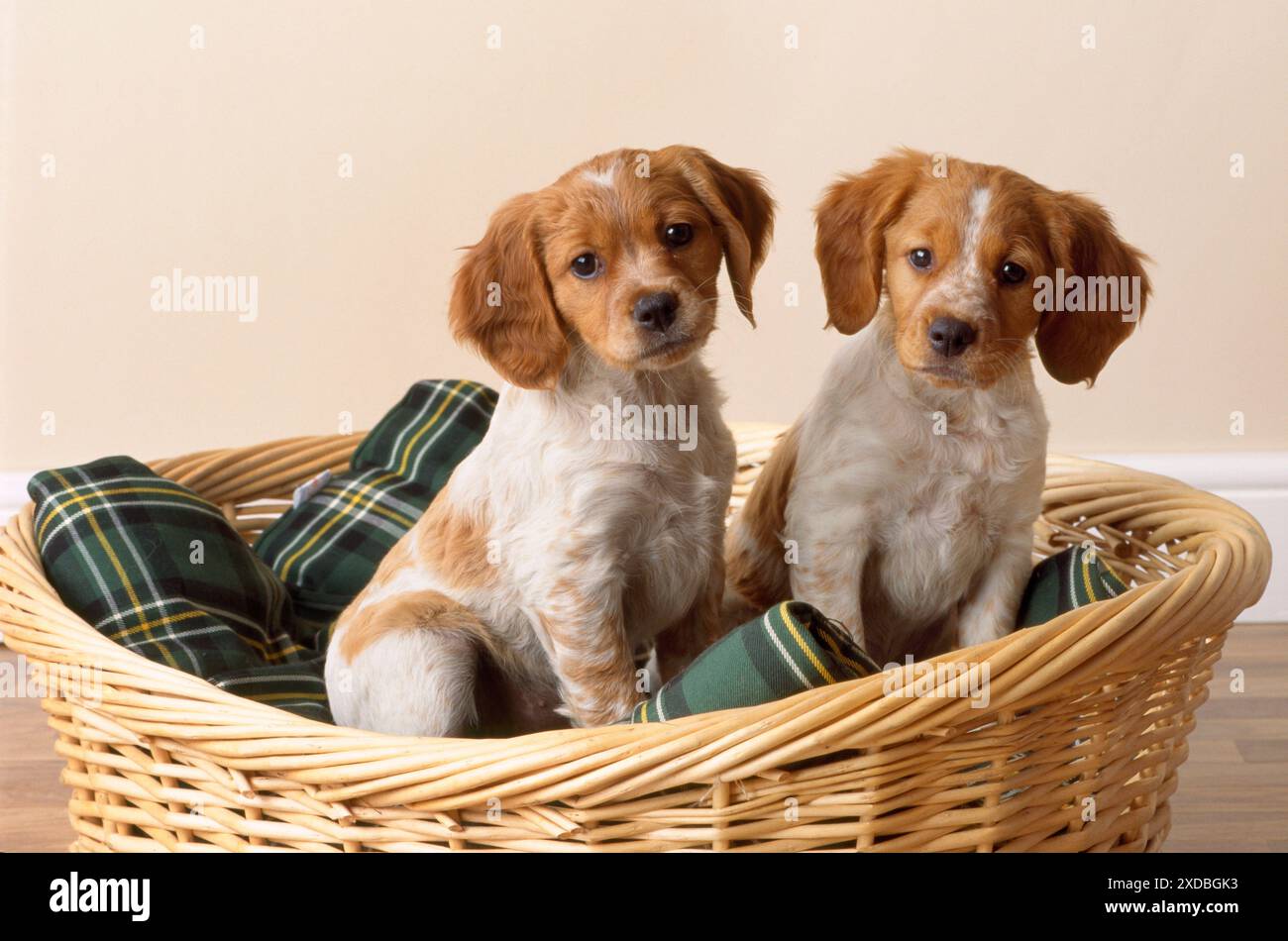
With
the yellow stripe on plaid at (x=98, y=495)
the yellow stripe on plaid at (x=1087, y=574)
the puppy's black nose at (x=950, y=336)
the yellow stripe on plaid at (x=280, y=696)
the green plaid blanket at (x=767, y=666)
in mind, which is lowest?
the yellow stripe on plaid at (x=280, y=696)

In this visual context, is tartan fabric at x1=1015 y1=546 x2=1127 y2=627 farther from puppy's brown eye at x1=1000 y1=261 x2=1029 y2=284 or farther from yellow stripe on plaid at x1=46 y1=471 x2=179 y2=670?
yellow stripe on plaid at x1=46 y1=471 x2=179 y2=670

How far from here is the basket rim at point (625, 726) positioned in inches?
68.3

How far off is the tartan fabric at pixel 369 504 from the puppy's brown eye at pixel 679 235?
130cm

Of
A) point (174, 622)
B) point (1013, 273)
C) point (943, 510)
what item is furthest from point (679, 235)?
point (174, 622)

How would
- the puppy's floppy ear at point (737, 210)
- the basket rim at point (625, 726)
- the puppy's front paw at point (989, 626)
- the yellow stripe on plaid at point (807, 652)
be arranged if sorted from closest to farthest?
the basket rim at point (625, 726)
the yellow stripe on plaid at point (807, 652)
the puppy's floppy ear at point (737, 210)
the puppy's front paw at point (989, 626)

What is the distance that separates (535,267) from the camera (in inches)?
85.9

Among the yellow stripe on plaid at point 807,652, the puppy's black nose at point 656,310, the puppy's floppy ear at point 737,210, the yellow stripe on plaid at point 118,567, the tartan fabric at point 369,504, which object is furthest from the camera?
the tartan fabric at point 369,504

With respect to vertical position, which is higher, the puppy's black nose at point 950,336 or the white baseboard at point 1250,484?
the puppy's black nose at point 950,336

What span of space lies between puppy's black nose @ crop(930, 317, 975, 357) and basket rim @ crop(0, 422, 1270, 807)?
0.45 meters

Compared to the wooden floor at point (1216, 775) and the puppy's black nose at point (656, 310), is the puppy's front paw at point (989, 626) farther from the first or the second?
the puppy's black nose at point (656, 310)

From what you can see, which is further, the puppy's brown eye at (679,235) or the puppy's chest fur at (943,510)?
the puppy's chest fur at (943,510)

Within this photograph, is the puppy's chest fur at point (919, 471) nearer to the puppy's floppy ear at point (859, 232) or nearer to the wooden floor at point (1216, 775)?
the puppy's floppy ear at point (859, 232)

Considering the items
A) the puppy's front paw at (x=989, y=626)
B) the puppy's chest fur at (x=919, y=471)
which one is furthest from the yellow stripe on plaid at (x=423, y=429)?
the puppy's front paw at (x=989, y=626)

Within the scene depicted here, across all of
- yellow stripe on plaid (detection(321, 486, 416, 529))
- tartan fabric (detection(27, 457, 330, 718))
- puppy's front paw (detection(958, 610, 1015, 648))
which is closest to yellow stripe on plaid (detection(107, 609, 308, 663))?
tartan fabric (detection(27, 457, 330, 718))
